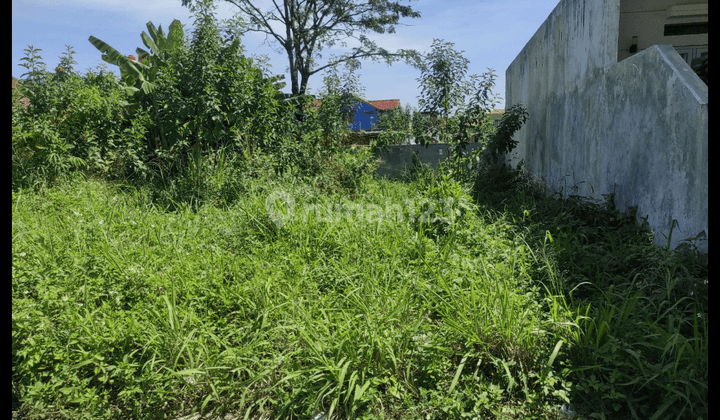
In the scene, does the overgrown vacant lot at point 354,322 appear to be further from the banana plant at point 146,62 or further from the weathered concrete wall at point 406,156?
the weathered concrete wall at point 406,156

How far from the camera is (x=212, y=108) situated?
22.1 feet

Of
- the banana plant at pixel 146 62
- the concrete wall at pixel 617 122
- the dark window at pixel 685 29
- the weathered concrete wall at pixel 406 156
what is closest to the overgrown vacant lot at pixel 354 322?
the concrete wall at pixel 617 122

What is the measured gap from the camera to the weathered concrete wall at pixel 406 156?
31.3 feet

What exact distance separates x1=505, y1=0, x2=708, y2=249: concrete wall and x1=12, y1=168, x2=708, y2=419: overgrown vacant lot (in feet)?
1.39

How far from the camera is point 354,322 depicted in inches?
116

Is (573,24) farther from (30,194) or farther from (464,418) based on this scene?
(30,194)

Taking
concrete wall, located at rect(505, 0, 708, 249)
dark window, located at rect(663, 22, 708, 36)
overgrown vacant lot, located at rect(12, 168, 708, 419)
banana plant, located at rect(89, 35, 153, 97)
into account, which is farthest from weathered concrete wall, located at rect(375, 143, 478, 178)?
overgrown vacant lot, located at rect(12, 168, 708, 419)

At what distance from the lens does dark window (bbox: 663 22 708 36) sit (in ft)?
20.3

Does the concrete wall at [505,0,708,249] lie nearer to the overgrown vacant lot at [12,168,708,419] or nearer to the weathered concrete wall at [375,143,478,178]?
the overgrown vacant lot at [12,168,708,419]

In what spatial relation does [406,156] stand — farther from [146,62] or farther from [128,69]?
[128,69]

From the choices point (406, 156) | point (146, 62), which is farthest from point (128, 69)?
point (406, 156)
